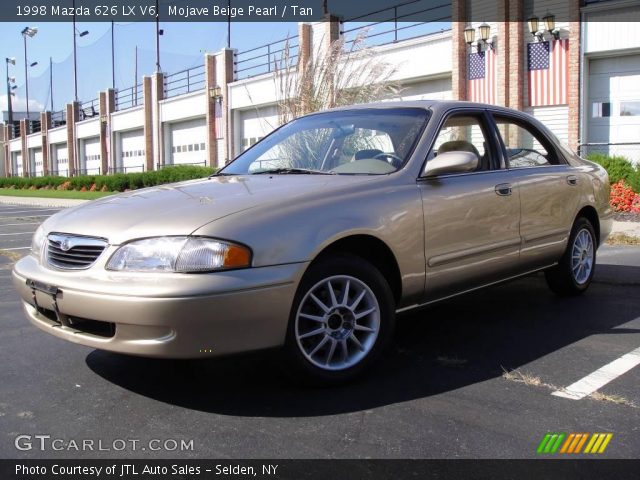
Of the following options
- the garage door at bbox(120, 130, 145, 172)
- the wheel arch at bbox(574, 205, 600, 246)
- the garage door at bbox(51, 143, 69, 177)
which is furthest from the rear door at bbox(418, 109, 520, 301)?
the garage door at bbox(51, 143, 69, 177)

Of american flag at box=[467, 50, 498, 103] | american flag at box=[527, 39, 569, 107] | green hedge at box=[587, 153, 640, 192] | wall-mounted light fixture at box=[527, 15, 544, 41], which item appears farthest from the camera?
american flag at box=[467, 50, 498, 103]

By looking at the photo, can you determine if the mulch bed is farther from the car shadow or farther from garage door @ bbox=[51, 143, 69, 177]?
garage door @ bbox=[51, 143, 69, 177]

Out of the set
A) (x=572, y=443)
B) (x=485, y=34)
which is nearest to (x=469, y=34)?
(x=485, y=34)

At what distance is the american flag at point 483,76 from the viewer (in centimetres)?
2064

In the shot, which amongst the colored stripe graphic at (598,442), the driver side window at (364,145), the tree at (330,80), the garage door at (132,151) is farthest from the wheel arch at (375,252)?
the garage door at (132,151)

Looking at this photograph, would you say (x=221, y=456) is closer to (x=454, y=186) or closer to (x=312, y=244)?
(x=312, y=244)

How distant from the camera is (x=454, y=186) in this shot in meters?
4.31

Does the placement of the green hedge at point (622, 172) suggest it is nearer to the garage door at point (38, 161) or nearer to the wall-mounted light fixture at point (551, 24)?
the wall-mounted light fixture at point (551, 24)

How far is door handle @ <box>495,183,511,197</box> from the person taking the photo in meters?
4.63

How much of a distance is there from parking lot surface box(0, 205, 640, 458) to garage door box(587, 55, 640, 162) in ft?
49.4

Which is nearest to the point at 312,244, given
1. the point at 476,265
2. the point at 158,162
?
the point at 476,265

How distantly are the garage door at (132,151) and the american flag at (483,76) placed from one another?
2506 centimetres

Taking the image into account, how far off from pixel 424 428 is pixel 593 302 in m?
3.13
